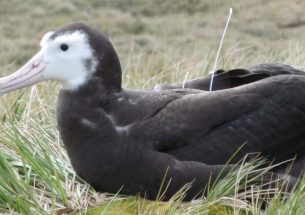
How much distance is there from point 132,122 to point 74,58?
0.43 metres

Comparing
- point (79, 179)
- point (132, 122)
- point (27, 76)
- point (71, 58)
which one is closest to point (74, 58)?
point (71, 58)

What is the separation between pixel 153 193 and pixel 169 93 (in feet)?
1.88

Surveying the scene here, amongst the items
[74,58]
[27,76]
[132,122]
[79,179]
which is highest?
[74,58]

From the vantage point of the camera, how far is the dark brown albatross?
4988mm

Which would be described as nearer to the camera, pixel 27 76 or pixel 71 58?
pixel 71 58

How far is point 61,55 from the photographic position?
16.5 feet

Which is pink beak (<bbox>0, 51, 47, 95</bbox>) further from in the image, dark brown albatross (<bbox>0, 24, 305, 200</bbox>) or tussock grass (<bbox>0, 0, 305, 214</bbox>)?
tussock grass (<bbox>0, 0, 305, 214</bbox>)

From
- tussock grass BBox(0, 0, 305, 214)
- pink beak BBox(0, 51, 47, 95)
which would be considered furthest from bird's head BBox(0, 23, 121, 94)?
tussock grass BBox(0, 0, 305, 214)

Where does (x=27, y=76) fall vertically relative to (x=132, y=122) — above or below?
above

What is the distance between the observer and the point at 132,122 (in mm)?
5070

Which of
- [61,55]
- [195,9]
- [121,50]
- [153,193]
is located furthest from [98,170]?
[195,9]

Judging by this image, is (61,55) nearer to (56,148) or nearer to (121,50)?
(56,148)

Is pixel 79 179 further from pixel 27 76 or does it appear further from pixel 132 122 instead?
pixel 27 76

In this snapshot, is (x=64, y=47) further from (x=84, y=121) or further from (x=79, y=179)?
(x=79, y=179)
